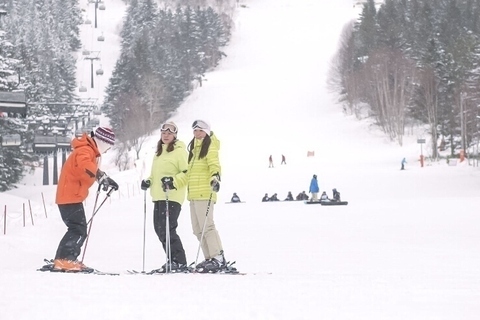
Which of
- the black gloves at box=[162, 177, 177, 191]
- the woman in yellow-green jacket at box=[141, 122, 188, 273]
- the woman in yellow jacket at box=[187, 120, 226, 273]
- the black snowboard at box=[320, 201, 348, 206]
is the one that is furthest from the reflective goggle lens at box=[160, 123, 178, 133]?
the black snowboard at box=[320, 201, 348, 206]

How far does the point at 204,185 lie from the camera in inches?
284

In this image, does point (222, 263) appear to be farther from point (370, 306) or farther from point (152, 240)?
point (152, 240)

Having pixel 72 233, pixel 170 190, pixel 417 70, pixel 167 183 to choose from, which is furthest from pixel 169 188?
pixel 417 70

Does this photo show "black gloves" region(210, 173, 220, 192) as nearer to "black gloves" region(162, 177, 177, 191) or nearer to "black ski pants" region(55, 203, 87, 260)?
"black gloves" region(162, 177, 177, 191)

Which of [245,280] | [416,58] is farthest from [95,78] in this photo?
[245,280]

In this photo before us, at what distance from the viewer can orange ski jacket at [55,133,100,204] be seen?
679cm

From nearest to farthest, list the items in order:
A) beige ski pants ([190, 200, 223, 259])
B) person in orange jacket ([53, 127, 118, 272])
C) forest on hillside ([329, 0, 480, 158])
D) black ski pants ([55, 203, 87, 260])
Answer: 1. person in orange jacket ([53, 127, 118, 272])
2. black ski pants ([55, 203, 87, 260])
3. beige ski pants ([190, 200, 223, 259])
4. forest on hillside ([329, 0, 480, 158])

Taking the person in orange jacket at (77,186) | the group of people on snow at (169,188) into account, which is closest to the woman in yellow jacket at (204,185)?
the group of people on snow at (169,188)

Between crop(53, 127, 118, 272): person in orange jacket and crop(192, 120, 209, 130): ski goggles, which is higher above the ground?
crop(192, 120, 209, 130): ski goggles

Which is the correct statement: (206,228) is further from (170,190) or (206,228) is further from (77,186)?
(77,186)

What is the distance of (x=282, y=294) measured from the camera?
17.5ft

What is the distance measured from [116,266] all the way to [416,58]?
64099mm

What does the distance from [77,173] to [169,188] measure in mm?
929

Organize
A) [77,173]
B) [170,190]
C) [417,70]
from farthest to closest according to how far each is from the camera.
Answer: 1. [417,70]
2. [170,190]
3. [77,173]
